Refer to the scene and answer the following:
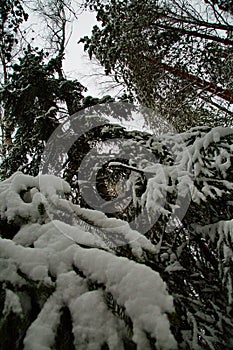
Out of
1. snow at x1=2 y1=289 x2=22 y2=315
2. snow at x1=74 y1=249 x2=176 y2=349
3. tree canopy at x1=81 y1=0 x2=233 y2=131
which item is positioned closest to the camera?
snow at x1=74 y1=249 x2=176 y2=349

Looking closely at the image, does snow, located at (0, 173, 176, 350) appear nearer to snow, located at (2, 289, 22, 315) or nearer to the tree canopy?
snow, located at (2, 289, 22, 315)

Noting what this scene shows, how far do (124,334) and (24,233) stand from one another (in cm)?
74

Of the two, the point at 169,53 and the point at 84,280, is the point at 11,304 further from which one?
the point at 169,53

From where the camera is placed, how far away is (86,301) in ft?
3.70

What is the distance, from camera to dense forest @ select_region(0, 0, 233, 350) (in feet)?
3.58

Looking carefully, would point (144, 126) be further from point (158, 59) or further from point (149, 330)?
point (149, 330)

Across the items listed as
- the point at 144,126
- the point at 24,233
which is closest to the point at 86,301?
the point at 24,233

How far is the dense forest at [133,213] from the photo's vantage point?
1090 mm

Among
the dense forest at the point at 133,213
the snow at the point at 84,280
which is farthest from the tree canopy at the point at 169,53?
the snow at the point at 84,280

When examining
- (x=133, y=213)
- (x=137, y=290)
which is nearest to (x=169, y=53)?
(x=133, y=213)

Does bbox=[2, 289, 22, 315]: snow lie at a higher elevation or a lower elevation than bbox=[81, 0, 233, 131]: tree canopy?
lower

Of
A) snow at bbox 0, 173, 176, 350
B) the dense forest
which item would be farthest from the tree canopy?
snow at bbox 0, 173, 176, 350

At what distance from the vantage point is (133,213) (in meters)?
2.62

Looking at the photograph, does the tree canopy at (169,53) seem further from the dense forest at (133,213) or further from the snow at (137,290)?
the snow at (137,290)
